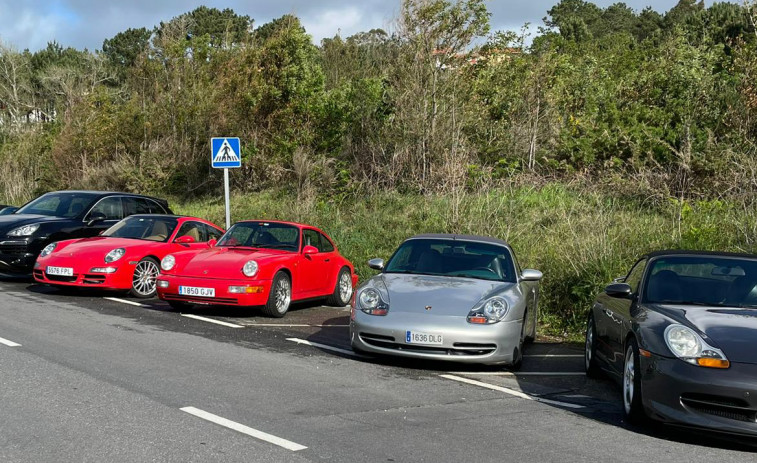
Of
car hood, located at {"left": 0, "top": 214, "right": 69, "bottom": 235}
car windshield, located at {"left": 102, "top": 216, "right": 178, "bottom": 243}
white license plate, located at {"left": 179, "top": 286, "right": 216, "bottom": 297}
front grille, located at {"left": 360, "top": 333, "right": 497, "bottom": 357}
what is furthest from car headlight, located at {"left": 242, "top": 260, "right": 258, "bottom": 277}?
car hood, located at {"left": 0, "top": 214, "right": 69, "bottom": 235}

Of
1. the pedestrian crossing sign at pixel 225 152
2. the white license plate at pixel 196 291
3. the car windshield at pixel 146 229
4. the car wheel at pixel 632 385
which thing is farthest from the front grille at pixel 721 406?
the pedestrian crossing sign at pixel 225 152

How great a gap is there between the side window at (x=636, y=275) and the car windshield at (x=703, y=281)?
0.74 ft

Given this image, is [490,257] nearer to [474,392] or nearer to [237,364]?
[474,392]

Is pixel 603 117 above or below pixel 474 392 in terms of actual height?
above

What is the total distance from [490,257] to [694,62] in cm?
1392

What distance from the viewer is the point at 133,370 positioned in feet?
26.3

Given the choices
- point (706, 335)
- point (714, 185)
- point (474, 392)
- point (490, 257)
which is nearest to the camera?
point (706, 335)

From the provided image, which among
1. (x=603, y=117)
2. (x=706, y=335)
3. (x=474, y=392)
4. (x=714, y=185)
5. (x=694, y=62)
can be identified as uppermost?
(x=694, y=62)

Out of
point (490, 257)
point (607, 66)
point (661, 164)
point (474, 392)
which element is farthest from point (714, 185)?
point (607, 66)

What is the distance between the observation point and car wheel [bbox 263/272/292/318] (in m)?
12.2

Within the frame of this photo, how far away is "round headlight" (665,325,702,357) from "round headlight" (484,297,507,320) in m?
→ 2.58

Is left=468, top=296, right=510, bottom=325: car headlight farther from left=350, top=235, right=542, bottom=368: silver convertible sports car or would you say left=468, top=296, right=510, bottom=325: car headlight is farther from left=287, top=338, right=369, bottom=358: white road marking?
left=287, top=338, right=369, bottom=358: white road marking

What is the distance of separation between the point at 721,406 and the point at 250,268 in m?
7.42

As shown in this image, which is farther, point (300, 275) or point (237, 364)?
point (300, 275)
